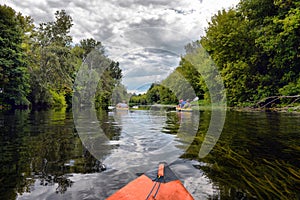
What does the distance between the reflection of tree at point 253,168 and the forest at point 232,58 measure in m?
8.65

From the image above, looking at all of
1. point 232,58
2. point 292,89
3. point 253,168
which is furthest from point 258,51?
point 253,168

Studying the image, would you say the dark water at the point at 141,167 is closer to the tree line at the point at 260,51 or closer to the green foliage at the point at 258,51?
the tree line at the point at 260,51

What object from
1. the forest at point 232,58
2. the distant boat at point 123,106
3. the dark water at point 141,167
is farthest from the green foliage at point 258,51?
the distant boat at point 123,106

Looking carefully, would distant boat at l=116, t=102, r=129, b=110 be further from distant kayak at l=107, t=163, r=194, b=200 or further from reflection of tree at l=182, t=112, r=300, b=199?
distant kayak at l=107, t=163, r=194, b=200

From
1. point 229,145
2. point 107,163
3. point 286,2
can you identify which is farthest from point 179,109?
point 107,163

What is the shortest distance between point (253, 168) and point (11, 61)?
101ft

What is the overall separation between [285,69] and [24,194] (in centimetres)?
2422

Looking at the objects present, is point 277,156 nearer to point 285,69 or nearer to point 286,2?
point 286,2

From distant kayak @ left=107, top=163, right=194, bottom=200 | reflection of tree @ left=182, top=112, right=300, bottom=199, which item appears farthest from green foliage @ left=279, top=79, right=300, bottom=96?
distant kayak @ left=107, top=163, right=194, bottom=200

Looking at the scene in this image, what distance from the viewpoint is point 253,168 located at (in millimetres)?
4930

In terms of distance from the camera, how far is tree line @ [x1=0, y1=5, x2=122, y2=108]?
2855cm

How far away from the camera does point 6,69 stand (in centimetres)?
2811

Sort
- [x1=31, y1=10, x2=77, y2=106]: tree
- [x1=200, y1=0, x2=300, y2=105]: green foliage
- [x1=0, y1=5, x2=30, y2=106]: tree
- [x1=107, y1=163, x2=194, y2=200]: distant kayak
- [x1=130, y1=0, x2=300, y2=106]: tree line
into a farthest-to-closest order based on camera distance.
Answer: [x1=31, y1=10, x2=77, y2=106]: tree → [x1=0, y1=5, x2=30, y2=106]: tree → [x1=200, y1=0, x2=300, y2=105]: green foliage → [x1=130, y1=0, x2=300, y2=106]: tree line → [x1=107, y1=163, x2=194, y2=200]: distant kayak

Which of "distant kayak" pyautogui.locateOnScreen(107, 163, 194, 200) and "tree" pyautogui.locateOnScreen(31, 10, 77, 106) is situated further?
"tree" pyautogui.locateOnScreen(31, 10, 77, 106)
